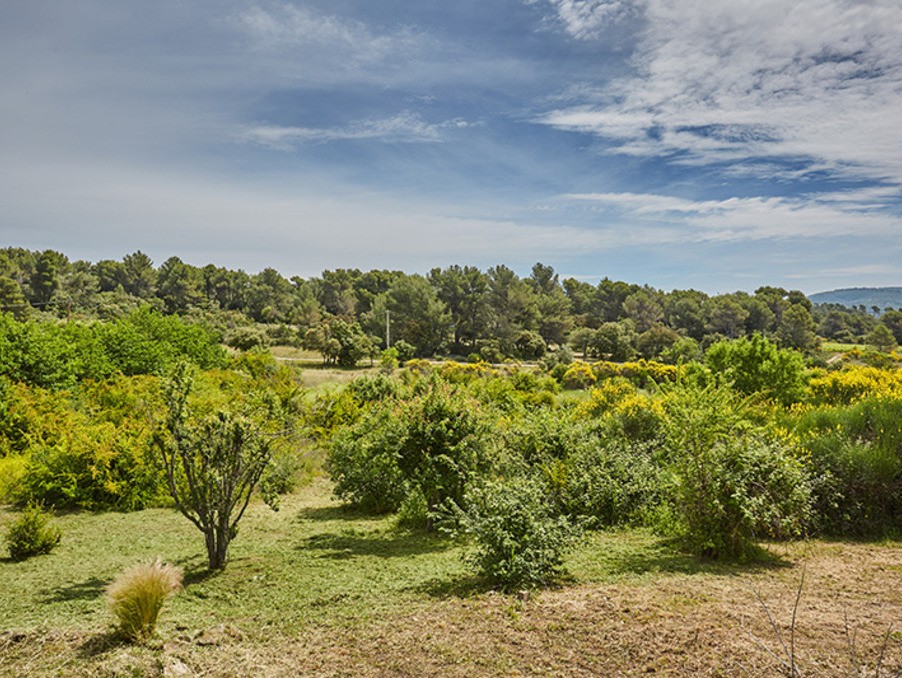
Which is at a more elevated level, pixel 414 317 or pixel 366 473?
pixel 414 317

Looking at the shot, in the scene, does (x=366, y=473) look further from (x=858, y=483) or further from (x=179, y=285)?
(x=179, y=285)

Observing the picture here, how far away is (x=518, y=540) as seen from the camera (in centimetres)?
599

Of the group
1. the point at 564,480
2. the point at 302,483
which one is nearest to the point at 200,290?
the point at 302,483

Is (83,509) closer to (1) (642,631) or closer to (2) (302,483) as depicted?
Result: (2) (302,483)

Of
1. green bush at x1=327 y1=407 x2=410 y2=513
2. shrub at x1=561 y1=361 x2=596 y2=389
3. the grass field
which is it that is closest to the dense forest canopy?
shrub at x1=561 y1=361 x2=596 y2=389

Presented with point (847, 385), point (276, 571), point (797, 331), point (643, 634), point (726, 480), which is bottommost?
point (276, 571)

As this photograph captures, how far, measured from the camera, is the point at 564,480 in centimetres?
956

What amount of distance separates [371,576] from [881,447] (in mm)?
8483

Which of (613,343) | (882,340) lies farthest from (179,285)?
(882,340)

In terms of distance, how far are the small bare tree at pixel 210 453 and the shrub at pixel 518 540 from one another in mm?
3005

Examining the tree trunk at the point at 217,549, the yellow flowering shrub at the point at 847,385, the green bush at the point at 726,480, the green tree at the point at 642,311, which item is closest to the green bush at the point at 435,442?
the tree trunk at the point at 217,549

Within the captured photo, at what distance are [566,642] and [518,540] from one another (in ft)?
4.95

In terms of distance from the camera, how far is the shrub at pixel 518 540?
582cm

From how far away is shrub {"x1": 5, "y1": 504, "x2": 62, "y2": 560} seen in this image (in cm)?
777
